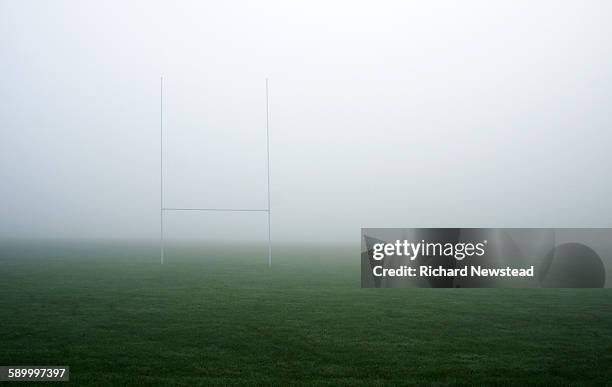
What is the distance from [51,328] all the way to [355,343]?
3.06 meters

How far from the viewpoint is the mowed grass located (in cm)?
403

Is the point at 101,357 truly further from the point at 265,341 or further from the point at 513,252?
the point at 513,252

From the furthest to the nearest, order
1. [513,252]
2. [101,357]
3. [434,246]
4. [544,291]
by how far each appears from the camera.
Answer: [544,291] < [513,252] < [434,246] < [101,357]

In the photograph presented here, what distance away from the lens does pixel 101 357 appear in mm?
4453

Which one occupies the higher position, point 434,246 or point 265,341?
point 434,246

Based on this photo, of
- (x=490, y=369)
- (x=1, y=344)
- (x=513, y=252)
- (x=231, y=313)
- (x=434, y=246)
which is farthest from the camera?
(x=513, y=252)

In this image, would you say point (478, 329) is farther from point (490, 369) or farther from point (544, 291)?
point (544, 291)

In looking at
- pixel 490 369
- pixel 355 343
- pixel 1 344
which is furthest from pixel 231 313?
pixel 490 369

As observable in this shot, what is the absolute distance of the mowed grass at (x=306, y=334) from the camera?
13.2 ft

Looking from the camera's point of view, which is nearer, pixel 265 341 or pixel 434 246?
pixel 265 341

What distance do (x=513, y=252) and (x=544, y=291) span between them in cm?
108

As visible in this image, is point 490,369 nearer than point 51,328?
Yes

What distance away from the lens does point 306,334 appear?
5.33 metres

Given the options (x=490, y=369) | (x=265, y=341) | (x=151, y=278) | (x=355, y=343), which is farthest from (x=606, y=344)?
(x=151, y=278)
